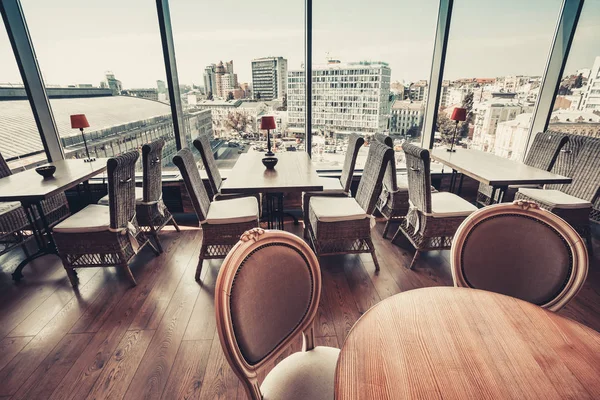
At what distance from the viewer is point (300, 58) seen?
10.4ft

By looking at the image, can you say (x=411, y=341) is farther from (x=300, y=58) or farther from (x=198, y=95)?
(x=198, y=95)

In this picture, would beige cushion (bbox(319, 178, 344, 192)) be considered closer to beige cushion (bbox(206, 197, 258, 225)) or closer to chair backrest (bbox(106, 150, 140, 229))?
beige cushion (bbox(206, 197, 258, 225))

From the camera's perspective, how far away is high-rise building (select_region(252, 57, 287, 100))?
3.23 meters

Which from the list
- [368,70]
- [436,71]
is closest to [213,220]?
[368,70]

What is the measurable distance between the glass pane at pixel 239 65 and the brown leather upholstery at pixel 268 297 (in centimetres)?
263

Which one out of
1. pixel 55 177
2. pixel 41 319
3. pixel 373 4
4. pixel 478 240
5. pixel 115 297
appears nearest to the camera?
pixel 478 240

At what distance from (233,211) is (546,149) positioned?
315 centimetres

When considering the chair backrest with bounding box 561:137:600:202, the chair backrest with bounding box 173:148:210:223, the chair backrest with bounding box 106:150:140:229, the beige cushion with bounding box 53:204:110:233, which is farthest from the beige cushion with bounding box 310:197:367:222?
the chair backrest with bounding box 561:137:600:202

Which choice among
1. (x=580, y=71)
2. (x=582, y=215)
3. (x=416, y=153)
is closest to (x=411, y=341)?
(x=416, y=153)

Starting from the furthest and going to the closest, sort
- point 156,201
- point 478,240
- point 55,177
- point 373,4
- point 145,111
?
point 145,111, point 373,4, point 156,201, point 55,177, point 478,240

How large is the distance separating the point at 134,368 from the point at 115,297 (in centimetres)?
77

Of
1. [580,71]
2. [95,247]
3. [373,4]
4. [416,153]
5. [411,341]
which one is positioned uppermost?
[373,4]

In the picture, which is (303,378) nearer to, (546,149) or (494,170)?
(494,170)

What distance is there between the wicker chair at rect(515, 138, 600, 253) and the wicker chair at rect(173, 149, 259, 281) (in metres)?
2.65
